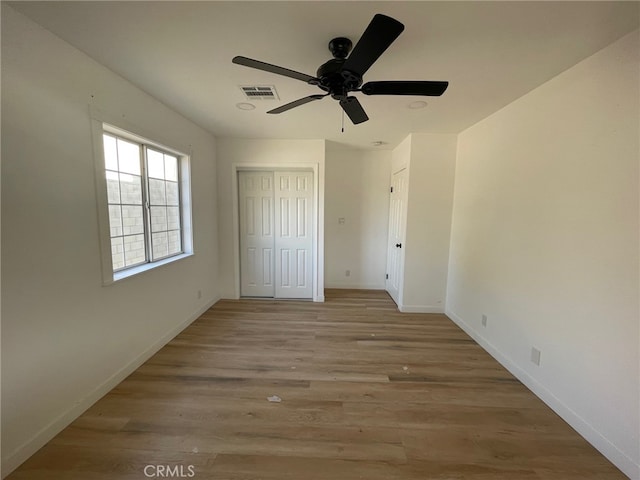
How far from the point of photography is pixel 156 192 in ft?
8.57

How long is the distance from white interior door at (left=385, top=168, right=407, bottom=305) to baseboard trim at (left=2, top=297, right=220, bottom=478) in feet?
10.1

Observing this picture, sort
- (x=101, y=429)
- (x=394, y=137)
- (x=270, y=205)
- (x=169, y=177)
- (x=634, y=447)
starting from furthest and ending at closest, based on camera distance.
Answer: (x=270, y=205), (x=394, y=137), (x=169, y=177), (x=101, y=429), (x=634, y=447)

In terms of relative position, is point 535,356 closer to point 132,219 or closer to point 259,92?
point 259,92

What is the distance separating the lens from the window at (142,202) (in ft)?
6.82

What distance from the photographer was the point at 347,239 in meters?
4.48

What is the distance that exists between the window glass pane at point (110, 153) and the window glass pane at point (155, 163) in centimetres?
39

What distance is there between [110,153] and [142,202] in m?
0.51

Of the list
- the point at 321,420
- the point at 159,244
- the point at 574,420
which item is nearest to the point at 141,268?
the point at 159,244

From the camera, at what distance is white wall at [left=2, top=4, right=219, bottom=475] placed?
1328 millimetres

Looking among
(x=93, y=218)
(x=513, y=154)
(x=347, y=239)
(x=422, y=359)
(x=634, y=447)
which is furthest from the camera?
(x=347, y=239)

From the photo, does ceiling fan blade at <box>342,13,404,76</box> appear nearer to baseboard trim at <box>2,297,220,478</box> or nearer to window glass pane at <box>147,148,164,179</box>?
window glass pane at <box>147,148,164,179</box>

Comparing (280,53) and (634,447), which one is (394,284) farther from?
(280,53)

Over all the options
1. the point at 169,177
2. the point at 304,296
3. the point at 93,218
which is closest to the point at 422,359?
the point at 304,296

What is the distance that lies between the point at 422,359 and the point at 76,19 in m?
3.51
